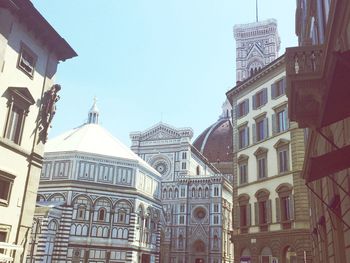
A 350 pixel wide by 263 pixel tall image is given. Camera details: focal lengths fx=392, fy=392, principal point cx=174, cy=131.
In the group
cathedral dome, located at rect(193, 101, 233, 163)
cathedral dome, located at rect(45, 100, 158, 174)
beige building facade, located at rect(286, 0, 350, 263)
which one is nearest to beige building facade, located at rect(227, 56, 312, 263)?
beige building facade, located at rect(286, 0, 350, 263)

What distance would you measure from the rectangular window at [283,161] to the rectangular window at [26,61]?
1748cm

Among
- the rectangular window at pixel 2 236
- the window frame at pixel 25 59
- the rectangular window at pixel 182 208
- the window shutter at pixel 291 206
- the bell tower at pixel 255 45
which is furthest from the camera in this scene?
the bell tower at pixel 255 45

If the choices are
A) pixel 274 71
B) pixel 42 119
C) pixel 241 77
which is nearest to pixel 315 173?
pixel 42 119

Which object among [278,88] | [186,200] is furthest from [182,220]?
[278,88]

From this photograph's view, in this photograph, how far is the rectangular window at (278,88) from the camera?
29.0 m

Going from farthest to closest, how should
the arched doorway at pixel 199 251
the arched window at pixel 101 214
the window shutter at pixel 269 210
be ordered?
the arched doorway at pixel 199 251 → the arched window at pixel 101 214 → the window shutter at pixel 269 210

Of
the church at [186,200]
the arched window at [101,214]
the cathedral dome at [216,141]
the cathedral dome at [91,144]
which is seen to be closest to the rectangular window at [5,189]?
the arched window at [101,214]

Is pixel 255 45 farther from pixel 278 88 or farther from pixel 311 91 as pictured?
pixel 311 91

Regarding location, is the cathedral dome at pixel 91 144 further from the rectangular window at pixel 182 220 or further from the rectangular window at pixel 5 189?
the rectangular window at pixel 5 189

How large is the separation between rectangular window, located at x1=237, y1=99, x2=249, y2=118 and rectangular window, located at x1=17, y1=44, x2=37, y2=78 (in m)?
19.2

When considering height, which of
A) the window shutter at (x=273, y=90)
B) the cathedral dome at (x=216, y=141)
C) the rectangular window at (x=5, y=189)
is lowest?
the rectangular window at (x=5, y=189)

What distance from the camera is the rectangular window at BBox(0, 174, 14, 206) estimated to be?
15.9m

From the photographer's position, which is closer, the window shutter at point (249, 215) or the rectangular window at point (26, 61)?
the rectangular window at point (26, 61)

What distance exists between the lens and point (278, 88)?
29469 millimetres
